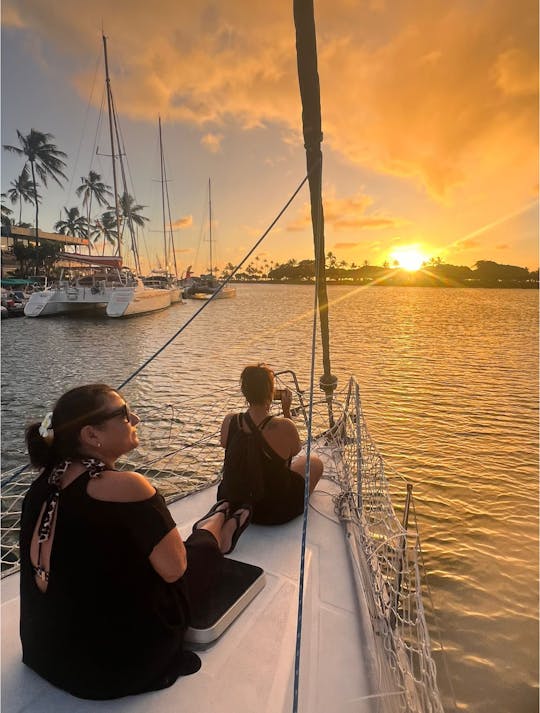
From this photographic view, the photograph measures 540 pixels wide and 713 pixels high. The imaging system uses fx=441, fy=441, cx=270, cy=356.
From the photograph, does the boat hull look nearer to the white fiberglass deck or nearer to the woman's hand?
the woman's hand

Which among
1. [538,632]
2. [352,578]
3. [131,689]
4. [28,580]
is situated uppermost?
[28,580]

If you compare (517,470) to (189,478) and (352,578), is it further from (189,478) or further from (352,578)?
(352,578)

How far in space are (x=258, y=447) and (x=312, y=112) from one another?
9.49 feet

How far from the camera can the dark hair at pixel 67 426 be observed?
1634mm

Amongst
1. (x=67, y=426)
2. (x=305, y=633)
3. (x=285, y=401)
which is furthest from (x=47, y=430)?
(x=285, y=401)

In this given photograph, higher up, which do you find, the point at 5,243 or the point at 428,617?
the point at 5,243

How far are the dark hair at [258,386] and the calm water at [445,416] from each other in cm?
308

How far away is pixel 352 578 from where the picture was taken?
2826mm

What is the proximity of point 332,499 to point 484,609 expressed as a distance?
231 cm

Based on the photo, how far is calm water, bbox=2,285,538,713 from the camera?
428 cm

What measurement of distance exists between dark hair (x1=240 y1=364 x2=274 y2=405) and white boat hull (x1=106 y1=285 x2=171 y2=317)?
31050 mm

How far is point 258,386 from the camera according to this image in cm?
288

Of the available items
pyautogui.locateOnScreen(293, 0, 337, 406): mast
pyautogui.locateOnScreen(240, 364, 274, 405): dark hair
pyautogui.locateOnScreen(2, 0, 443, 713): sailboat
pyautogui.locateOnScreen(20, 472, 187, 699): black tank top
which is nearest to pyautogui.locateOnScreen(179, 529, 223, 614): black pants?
pyautogui.locateOnScreen(2, 0, 443, 713): sailboat

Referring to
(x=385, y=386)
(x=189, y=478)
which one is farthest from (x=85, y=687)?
(x=385, y=386)
